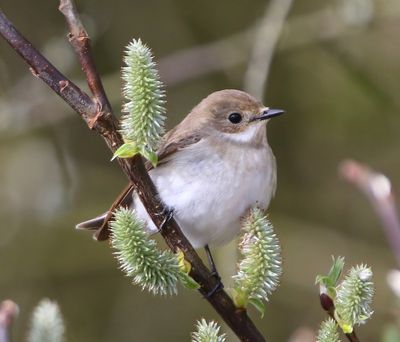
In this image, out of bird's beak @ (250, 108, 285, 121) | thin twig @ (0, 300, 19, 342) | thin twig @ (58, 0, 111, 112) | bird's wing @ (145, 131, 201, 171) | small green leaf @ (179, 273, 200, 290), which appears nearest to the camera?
thin twig @ (0, 300, 19, 342)

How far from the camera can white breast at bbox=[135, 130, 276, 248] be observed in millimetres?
4344

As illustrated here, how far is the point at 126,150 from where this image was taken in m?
2.52

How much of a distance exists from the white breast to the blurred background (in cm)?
310

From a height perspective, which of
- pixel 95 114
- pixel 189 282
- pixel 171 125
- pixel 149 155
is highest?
pixel 171 125

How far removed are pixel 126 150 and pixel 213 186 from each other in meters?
1.88

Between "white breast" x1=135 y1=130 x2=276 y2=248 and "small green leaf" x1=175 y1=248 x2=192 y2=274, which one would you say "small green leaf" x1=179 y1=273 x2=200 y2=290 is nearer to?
"small green leaf" x1=175 y1=248 x2=192 y2=274

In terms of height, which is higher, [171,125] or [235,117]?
[171,125]

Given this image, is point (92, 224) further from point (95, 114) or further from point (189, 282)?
point (95, 114)

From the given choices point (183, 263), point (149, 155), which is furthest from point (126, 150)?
point (183, 263)

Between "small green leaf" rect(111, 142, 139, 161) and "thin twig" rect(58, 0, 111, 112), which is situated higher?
"thin twig" rect(58, 0, 111, 112)

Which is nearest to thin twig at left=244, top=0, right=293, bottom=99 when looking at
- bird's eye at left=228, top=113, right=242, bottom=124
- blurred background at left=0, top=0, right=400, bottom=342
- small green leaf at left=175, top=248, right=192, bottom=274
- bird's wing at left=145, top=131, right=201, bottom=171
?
blurred background at left=0, top=0, right=400, bottom=342

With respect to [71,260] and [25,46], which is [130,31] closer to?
[71,260]

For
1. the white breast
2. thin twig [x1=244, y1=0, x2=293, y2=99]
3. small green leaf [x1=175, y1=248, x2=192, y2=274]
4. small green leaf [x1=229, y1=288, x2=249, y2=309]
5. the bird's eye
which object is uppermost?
thin twig [x1=244, y1=0, x2=293, y2=99]

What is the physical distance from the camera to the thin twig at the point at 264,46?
278 inches
